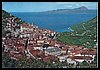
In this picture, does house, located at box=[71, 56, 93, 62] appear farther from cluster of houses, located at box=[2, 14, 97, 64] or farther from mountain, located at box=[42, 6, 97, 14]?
mountain, located at box=[42, 6, 97, 14]

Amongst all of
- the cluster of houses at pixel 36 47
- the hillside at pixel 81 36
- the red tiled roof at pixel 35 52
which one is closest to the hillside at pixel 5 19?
the cluster of houses at pixel 36 47

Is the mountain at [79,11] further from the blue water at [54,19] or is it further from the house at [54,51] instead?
the house at [54,51]

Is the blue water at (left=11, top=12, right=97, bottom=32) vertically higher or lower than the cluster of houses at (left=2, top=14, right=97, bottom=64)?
higher

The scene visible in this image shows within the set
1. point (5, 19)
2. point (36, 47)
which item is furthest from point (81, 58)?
point (5, 19)

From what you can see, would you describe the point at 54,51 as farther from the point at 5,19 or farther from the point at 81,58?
the point at 5,19

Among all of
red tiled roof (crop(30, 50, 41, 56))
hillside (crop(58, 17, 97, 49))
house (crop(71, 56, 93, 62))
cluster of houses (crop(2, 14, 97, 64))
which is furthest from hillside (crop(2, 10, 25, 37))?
house (crop(71, 56, 93, 62))

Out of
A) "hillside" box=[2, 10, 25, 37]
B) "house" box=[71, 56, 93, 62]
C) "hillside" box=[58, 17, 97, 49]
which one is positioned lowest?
"house" box=[71, 56, 93, 62]
